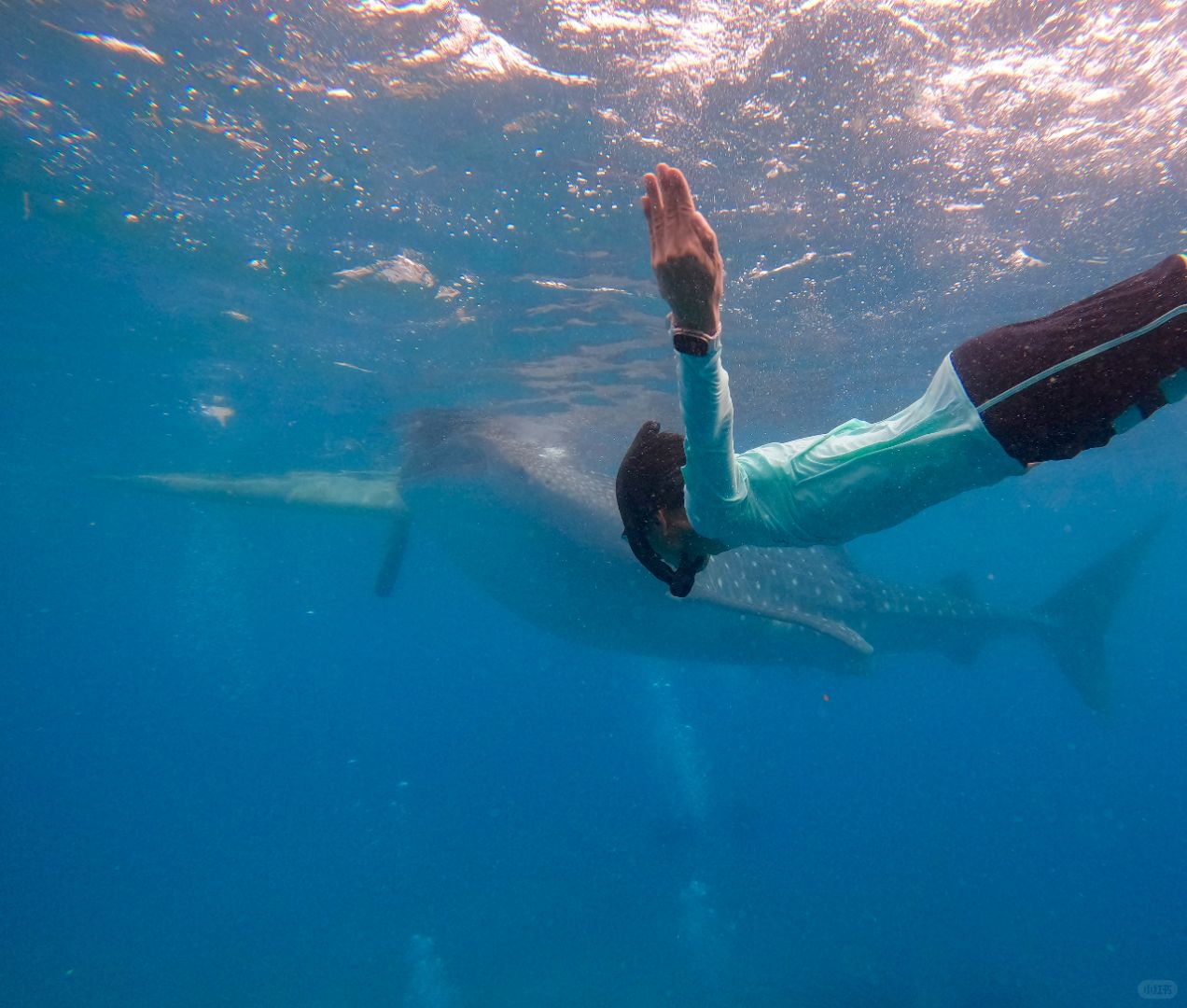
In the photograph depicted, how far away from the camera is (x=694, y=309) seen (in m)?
2.19

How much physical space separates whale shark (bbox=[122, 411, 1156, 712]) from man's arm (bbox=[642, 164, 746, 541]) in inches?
179

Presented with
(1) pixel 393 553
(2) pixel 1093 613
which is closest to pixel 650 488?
(1) pixel 393 553

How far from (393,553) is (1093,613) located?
554 inches

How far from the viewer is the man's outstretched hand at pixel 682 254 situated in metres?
2.08

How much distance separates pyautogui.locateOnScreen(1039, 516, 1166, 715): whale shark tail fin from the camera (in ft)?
42.1

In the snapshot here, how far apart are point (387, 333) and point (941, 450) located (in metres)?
11.5

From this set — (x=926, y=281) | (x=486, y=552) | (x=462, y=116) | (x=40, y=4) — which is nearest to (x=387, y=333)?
(x=486, y=552)

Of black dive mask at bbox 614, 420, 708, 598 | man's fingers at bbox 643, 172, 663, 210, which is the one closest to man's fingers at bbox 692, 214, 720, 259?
man's fingers at bbox 643, 172, 663, 210

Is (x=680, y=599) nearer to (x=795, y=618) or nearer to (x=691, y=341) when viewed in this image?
(x=795, y=618)

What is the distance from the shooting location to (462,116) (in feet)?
23.5

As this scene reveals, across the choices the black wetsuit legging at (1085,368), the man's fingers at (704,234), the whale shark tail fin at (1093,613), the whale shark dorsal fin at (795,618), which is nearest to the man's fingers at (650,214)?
the man's fingers at (704,234)

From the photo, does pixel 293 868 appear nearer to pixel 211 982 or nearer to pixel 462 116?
pixel 211 982

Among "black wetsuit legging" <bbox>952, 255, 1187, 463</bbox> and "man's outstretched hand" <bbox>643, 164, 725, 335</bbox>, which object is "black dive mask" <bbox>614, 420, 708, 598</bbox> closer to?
"man's outstretched hand" <bbox>643, 164, 725, 335</bbox>

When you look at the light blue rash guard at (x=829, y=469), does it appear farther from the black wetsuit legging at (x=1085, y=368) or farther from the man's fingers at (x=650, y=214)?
the man's fingers at (x=650, y=214)
